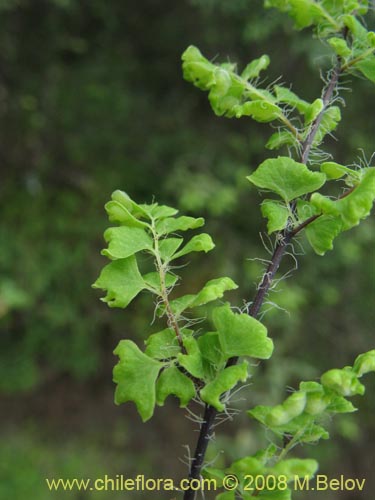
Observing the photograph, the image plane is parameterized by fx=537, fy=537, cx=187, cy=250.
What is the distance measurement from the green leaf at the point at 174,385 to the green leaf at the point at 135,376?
0.01 metres

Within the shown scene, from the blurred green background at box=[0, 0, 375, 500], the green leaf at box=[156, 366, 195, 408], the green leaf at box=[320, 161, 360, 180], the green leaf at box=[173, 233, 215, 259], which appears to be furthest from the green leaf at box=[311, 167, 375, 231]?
the blurred green background at box=[0, 0, 375, 500]

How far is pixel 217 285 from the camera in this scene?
22.4 inches

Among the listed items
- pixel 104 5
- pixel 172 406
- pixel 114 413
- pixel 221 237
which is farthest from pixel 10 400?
pixel 104 5

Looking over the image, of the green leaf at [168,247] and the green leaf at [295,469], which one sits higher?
the green leaf at [168,247]

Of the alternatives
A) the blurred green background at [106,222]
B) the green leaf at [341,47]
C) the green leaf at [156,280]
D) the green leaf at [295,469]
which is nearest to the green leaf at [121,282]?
the green leaf at [156,280]

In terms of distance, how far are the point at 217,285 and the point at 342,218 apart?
146mm

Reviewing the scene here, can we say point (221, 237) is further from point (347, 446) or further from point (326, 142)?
point (347, 446)

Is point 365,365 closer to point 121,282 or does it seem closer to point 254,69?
point 121,282

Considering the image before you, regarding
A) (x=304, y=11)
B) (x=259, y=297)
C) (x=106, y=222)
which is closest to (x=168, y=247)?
(x=259, y=297)

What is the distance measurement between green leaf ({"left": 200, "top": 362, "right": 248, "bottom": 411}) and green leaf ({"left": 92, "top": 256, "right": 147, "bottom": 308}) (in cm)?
13

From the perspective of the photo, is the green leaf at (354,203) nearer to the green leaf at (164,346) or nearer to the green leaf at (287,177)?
the green leaf at (287,177)

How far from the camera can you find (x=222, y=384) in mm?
521

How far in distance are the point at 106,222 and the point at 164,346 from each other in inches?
73.9

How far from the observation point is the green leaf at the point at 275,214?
57cm
